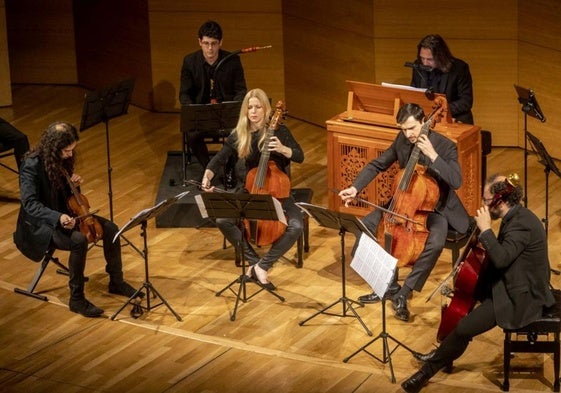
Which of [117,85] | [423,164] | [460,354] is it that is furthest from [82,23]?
[460,354]

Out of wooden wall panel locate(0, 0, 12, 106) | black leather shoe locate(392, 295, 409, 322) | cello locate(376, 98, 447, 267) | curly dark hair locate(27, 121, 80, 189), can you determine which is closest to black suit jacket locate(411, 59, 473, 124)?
cello locate(376, 98, 447, 267)

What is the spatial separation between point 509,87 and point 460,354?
12.1ft

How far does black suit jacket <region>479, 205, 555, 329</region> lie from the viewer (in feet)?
19.8

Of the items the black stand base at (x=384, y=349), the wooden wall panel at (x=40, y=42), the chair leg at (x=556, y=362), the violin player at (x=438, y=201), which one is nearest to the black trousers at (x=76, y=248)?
the violin player at (x=438, y=201)

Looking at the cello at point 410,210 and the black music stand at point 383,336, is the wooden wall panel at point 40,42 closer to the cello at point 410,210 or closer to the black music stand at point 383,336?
the cello at point 410,210

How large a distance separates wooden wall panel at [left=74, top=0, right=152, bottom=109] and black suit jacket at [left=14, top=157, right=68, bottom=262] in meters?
3.64

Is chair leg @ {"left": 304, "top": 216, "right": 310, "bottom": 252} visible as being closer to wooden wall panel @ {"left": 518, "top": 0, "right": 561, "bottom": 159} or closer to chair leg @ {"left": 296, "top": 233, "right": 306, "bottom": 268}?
chair leg @ {"left": 296, "top": 233, "right": 306, "bottom": 268}

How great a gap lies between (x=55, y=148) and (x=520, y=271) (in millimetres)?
2788

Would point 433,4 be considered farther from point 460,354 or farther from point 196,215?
point 460,354

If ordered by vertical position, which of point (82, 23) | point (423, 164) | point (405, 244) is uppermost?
point (82, 23)

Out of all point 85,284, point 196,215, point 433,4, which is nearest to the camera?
point 85,284

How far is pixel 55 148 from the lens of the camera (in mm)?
7148

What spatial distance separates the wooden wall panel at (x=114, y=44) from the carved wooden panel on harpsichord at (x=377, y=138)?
3.02 metres

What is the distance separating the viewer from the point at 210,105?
8195 millimetres
